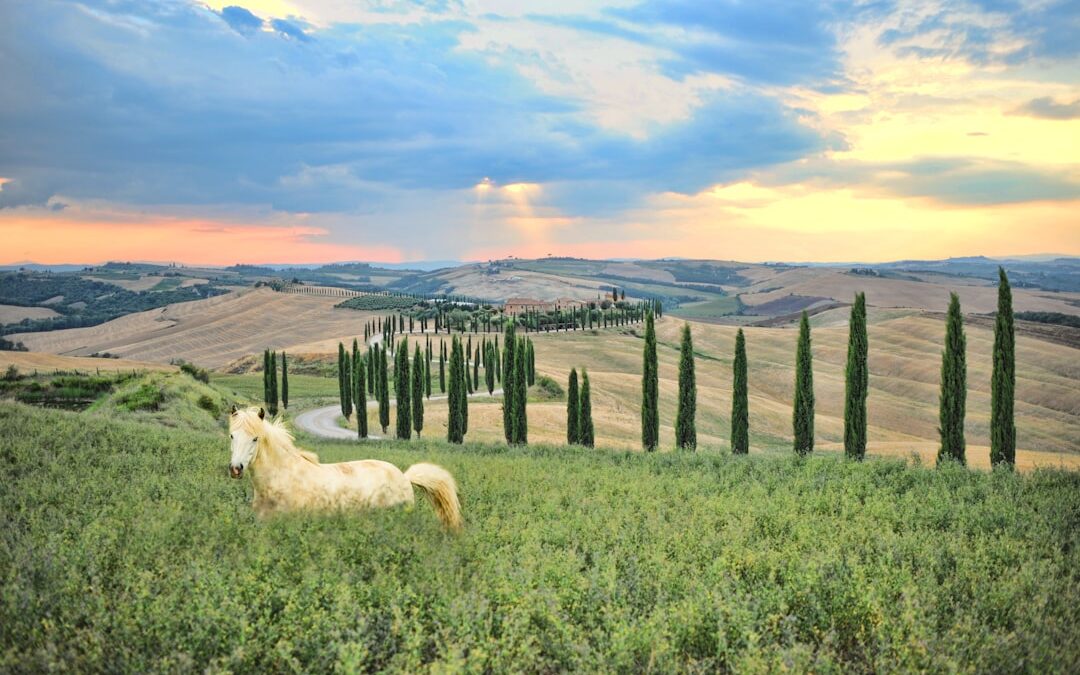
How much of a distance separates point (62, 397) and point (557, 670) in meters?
46.9

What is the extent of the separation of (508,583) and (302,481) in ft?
12.6

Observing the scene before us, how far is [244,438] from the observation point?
358 inches

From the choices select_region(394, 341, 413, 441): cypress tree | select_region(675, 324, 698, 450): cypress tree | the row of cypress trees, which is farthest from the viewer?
select_region(394, 341, 413, 441): cypress tree

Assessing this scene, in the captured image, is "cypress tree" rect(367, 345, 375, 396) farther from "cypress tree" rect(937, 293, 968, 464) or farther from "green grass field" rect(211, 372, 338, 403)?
"cypress tree" rect(937, 293, 968, 464)

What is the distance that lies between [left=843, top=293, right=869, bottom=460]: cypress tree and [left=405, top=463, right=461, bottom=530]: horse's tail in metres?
28.7

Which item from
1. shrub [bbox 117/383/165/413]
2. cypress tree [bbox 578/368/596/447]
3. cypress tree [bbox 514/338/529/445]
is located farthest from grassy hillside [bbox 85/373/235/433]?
cypress tree [bbox 578/368/596/447]

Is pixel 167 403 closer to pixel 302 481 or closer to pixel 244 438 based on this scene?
pixel 302 481

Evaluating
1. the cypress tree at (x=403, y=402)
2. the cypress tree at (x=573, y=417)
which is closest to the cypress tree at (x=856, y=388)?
the cypress tree at (x=573, y=417)

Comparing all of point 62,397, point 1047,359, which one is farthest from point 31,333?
point 1047,359

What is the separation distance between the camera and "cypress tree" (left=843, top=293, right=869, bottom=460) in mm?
33250

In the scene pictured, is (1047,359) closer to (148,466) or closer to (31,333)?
(148,466)

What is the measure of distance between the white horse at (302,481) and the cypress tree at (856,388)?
1137 inches

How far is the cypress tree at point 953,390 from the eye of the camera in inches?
1201

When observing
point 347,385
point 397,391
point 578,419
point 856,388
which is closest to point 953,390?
point 856,388
